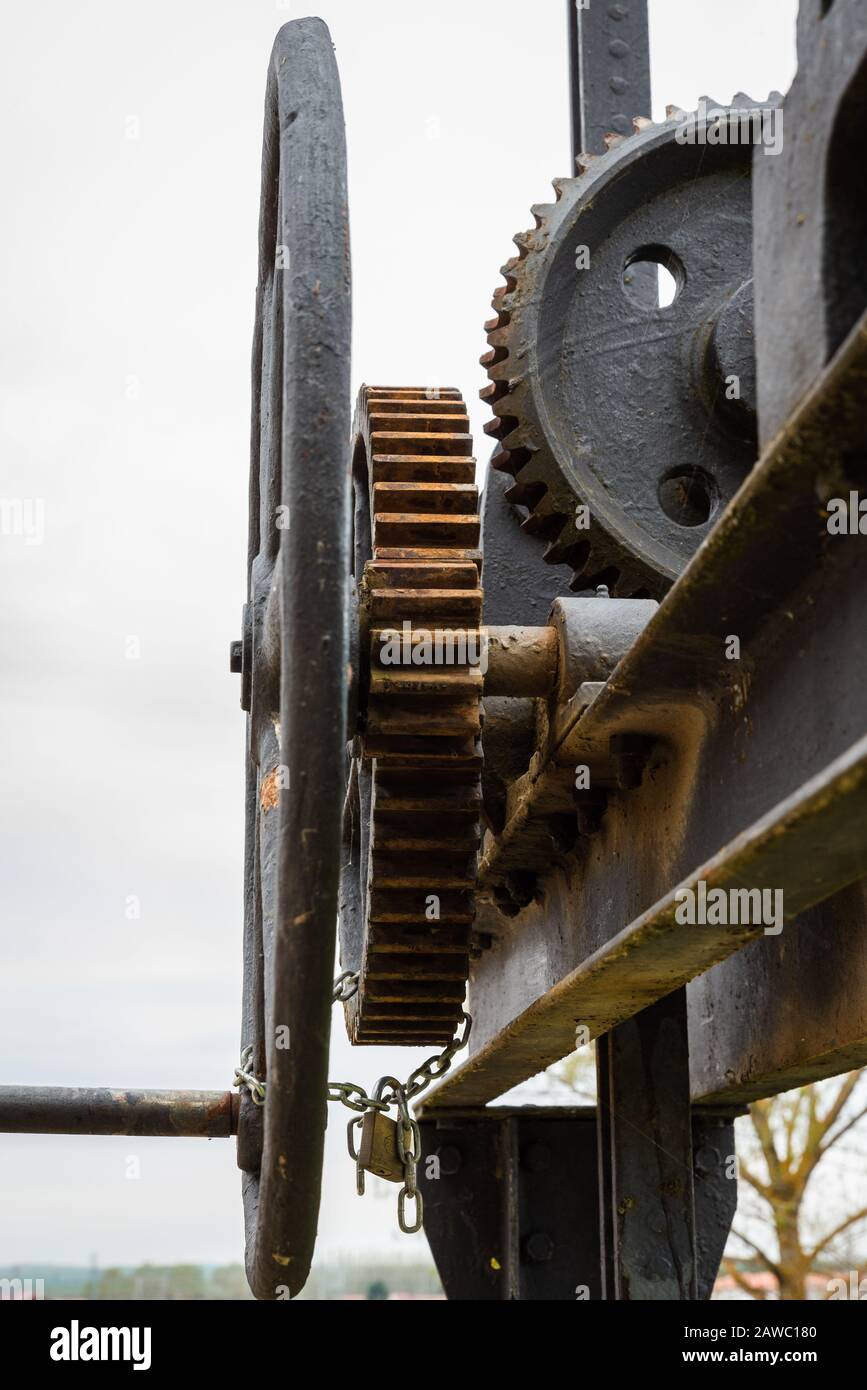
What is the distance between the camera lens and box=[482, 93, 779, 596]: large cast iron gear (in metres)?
3.27

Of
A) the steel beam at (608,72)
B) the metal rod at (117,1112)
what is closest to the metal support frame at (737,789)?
the metal rod at (117,1112)

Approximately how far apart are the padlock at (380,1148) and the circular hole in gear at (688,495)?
133cm

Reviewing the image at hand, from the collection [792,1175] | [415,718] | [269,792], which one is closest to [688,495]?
[415,718]

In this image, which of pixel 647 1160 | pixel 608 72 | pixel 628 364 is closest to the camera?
pixel 647 1160

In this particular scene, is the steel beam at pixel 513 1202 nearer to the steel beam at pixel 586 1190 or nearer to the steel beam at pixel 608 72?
the steel beam at pixel 586 1190

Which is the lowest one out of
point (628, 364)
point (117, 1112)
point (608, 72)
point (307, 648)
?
point (117, 1112)

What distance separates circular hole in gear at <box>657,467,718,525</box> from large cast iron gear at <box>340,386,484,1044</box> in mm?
562

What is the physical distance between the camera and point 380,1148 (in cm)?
297

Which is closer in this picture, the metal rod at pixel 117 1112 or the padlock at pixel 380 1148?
the padlock at pixel 380 1148

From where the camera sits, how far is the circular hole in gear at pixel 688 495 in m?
3.35

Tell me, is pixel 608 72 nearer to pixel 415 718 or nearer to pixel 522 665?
pixel 522 665

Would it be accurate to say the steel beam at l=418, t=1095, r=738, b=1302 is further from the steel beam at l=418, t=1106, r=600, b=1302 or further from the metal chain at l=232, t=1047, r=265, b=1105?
the metal chain at l=232, t=1047, r=265, b=1105

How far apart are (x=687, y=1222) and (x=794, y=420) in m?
2.12

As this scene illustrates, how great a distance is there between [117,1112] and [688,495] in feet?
5.80
